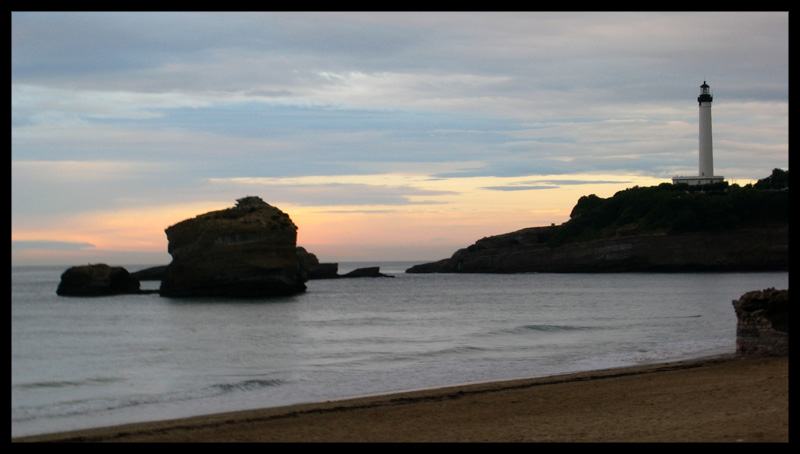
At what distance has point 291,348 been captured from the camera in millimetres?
28703

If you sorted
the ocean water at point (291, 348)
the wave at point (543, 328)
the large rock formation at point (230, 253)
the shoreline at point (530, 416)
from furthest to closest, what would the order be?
the large rock formation at point (230, 253) < the wave at point (543, 328) < the ocean water at point (291, 348) < the shoreline at point (530, 416)

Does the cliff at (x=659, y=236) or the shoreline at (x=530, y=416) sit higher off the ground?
the cliff at (x=659, y=236)

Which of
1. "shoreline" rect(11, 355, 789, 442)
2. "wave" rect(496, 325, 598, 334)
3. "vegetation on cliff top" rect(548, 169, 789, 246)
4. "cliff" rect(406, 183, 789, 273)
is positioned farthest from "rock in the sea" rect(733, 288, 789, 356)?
"vegetation on cliff top" rect(548, 169, 789, 246)

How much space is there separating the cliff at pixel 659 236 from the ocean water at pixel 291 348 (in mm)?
43692

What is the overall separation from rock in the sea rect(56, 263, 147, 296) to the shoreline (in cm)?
4416

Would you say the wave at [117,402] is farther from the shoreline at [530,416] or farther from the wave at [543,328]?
the wave at [543,328]

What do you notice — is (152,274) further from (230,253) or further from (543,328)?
(543,328)

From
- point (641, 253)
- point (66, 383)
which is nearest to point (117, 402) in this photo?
point (66, 383)

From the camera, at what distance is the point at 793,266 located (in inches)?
444

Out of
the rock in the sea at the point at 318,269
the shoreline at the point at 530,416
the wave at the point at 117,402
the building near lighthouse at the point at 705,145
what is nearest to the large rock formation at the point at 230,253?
the wave at the point at 117,402

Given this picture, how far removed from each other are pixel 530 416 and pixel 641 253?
88251mm

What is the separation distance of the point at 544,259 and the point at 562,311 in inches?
2545

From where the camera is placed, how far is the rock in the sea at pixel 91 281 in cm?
5541

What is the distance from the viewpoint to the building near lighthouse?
341ft
